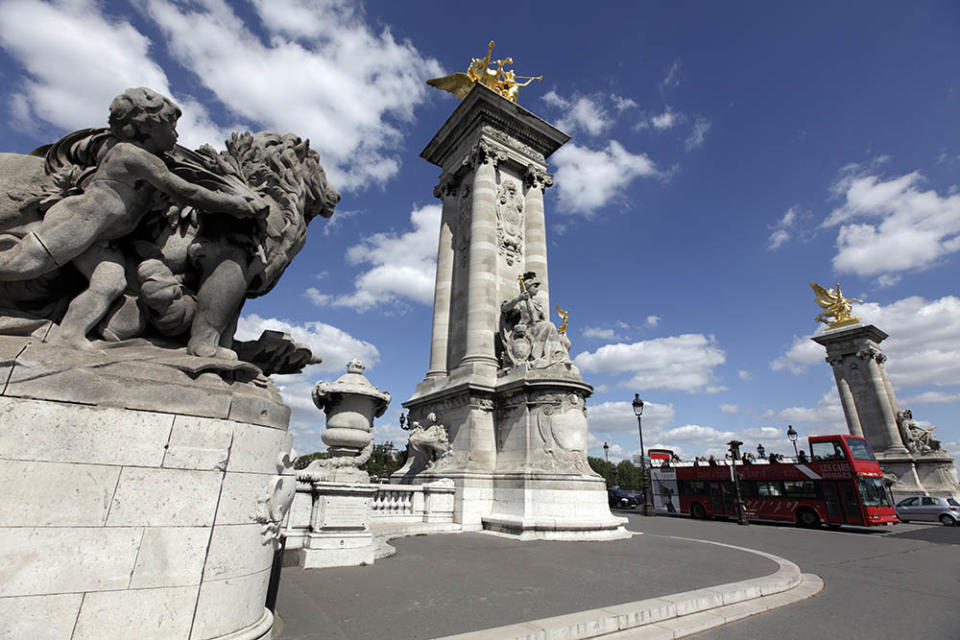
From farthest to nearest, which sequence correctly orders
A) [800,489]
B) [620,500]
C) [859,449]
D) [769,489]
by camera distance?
[620,500]
[769,489]
[800,489]
[859,449]

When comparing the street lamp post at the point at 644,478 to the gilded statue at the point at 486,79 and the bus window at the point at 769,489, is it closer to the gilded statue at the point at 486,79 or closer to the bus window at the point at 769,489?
the bus window at the point at 769,489

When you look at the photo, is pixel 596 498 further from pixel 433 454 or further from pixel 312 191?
pixel 312 191

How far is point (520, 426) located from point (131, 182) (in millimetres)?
11049

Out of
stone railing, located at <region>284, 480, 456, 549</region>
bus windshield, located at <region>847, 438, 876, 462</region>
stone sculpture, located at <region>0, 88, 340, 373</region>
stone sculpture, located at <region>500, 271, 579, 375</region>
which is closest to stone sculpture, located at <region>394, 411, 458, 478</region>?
stone railing, located at <region>284, 480, 456, 549</region>

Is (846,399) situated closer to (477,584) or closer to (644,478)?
(644,478)

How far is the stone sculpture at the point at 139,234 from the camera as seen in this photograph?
3.47 metres

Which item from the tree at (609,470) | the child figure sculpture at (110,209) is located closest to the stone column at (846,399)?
the child figure sculpture at (110,209)

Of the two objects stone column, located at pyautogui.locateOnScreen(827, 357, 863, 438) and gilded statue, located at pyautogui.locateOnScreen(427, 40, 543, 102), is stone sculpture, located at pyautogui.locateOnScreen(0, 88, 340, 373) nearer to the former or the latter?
gilded statue, located at pyautogui.locateOnScreen(427, 40, 543, 102)

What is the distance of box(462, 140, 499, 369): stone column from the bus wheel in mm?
16406

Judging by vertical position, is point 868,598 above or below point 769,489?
below

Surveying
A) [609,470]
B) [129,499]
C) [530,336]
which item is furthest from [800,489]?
[609,470]

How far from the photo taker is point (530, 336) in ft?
47.6

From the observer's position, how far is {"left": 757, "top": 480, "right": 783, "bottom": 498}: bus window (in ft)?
68.9

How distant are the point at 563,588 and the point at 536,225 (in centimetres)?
1472
